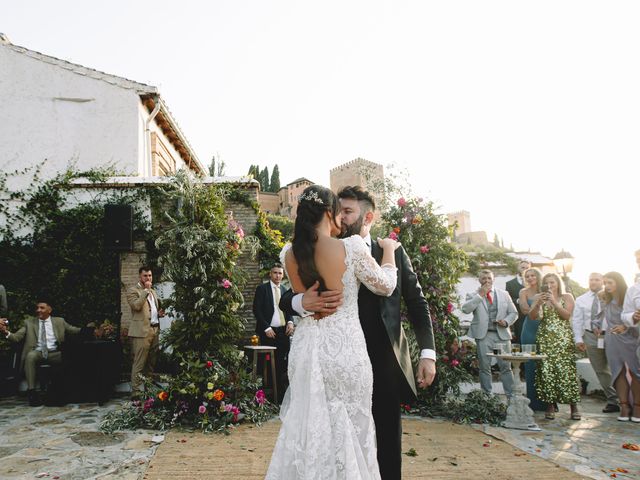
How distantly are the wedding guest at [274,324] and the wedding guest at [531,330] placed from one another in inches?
136

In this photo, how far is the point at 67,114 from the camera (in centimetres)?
1203

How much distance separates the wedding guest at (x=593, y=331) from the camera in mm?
6789

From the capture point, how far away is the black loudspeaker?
8.18m

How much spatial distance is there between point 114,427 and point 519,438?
→ 4651 millimetres

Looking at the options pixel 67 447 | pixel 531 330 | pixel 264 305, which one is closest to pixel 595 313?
pixel 531 330

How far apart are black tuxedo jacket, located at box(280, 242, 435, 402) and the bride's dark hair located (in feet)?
0.97

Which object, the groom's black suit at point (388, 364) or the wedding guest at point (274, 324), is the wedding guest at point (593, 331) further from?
the groom's black suit at point (388, 364)

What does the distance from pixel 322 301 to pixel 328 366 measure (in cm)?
31

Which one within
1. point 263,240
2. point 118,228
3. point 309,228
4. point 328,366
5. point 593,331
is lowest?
point 593,331

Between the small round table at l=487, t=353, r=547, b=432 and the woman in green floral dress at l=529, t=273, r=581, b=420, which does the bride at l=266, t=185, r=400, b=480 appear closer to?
the small round table at l=487, t=353, r=547, b=432

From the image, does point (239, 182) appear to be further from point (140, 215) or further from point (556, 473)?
point (556, 473)

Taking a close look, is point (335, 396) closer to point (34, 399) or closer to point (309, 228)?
point (309, 228)

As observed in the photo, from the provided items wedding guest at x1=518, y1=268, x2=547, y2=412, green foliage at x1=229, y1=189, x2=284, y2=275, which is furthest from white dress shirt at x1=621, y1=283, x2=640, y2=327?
green foliage at x1=229, y1=189, x2=284, y2=275

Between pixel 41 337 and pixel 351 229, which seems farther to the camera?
pixel 41 337
